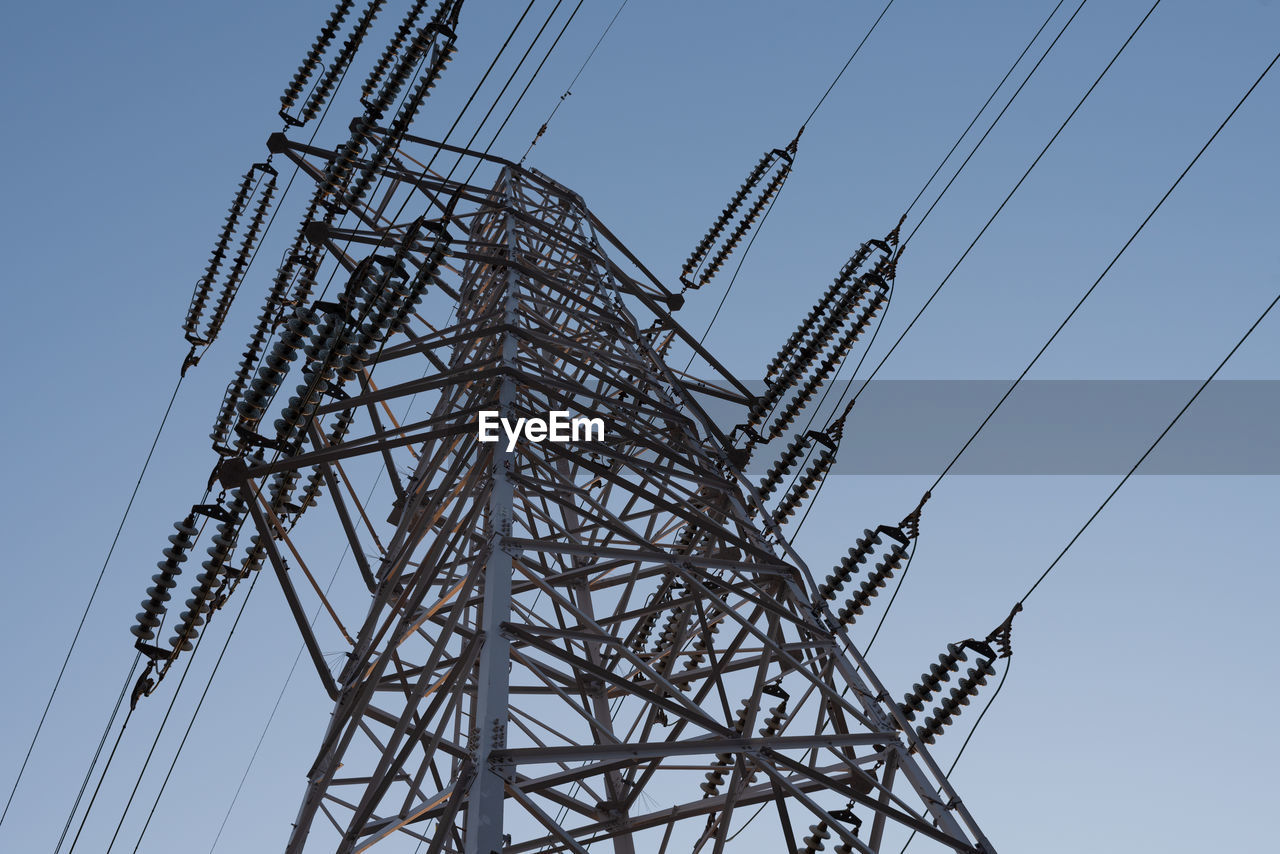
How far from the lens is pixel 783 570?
26.6 ft

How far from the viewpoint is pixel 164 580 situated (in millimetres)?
8688

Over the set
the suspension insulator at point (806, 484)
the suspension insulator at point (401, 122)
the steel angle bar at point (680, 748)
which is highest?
the suspension insulator at point (401, 122)

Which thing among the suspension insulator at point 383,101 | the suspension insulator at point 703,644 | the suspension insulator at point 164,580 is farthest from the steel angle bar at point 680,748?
the suspension insulator at point 383,101

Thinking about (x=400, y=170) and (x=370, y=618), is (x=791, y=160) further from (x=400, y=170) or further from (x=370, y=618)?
(x=370, y=618)

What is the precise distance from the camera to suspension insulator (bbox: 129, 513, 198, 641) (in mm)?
8648

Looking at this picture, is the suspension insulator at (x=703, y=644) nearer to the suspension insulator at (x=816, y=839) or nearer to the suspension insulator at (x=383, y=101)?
the suspension insulator at (x=816, y=839)

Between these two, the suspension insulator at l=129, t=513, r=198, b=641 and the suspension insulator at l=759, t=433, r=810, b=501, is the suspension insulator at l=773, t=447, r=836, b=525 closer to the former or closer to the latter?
the suspension insulator at l=759, t=433, r=810, b=501

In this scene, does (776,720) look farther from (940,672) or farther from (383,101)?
(383,101)

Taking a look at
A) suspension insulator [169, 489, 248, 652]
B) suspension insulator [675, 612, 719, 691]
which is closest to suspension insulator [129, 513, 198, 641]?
suspension insulator [169, 489, 248, 652]

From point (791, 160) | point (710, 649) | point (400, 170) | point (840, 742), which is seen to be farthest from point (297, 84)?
point (840, 742)

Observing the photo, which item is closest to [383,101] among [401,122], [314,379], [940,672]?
[401,122]

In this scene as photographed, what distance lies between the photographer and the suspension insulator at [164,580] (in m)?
8.65

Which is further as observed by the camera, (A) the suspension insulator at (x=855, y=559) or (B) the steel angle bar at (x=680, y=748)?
(A) the suspension insulator at (x=855, y=559)

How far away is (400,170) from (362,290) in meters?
5.36
